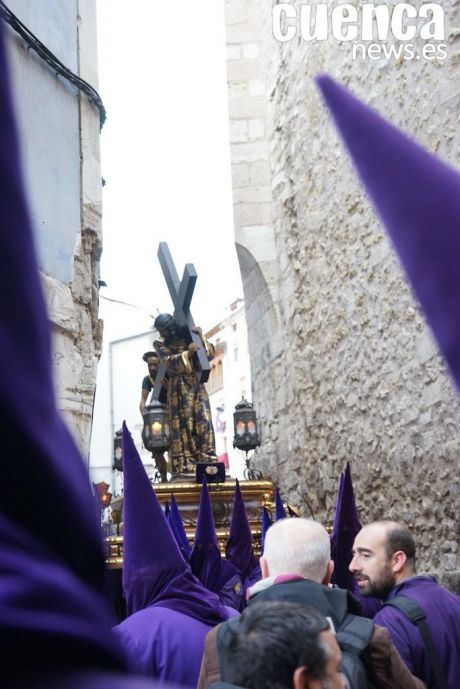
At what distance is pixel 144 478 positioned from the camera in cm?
246

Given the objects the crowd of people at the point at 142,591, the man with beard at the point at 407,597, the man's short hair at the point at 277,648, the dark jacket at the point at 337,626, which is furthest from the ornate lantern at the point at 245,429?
the man's short hair at the point at 277,648

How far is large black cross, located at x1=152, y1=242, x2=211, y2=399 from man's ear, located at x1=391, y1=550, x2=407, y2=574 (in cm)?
579

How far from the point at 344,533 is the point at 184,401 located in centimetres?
477

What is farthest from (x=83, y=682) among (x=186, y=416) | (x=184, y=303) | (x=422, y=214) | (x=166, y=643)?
(x=184, y=303)

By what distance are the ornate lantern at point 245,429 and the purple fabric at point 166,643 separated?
641 centimetres

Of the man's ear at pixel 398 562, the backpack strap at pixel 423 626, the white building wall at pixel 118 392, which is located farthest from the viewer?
the white building wall at pixel 118 392

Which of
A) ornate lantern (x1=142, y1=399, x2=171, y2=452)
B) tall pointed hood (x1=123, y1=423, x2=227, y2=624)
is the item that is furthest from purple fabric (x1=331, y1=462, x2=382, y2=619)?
ornate lantern (x1=142, y1=399, x2=171, y2=452)

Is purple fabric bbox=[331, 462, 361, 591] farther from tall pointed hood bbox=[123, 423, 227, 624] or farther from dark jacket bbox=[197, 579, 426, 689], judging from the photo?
dark jacket bbox=[197, 579, 426, 689]

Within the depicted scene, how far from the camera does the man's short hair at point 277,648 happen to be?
5.54 feet

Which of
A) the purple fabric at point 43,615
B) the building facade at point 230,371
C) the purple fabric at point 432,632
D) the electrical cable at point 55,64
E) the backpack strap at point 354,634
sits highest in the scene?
the building facade at point 230,371

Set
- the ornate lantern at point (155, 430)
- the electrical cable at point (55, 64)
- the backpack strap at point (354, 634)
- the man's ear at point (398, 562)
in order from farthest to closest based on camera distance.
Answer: the ornate lantern at point (155, 430) → the electrical cable at point (55, 64) → the man's ear at point (398, 562) → the backpack strap at point (354, 634)

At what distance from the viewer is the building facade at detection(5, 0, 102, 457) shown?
6980 mm

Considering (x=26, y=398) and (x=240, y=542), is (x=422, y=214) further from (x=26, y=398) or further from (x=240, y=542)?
(x=240, y=542)

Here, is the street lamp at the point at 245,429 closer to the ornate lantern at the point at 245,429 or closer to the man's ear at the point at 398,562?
the ornate lantern at the point at 245,429
